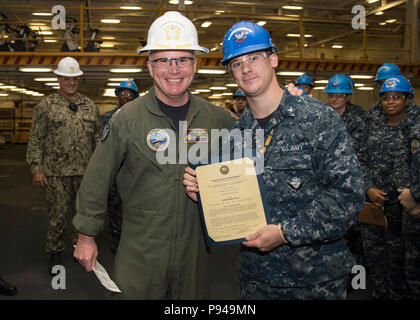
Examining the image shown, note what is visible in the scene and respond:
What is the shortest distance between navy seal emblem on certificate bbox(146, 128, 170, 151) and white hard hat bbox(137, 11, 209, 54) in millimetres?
479

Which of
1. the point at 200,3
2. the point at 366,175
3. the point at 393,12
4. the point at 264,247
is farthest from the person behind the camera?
the point at 393,12

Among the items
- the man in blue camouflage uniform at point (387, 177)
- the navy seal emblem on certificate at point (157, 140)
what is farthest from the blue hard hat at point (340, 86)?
the navy seal emblem on certificate at point (157, 140)

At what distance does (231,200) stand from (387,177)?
9.15 ft

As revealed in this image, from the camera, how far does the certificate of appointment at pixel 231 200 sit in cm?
187

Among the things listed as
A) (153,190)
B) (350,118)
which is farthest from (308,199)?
(350,118)

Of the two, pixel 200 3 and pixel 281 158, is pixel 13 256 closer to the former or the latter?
pixel 281 158

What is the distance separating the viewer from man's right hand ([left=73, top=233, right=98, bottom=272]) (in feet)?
7.20

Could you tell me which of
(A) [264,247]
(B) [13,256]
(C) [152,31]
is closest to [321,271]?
(A) [264,247]

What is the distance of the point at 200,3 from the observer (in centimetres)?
1537

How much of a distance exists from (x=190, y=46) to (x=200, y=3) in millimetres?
14191

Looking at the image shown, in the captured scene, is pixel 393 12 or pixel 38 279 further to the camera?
pixel 393 12

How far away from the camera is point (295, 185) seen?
1.96 metres

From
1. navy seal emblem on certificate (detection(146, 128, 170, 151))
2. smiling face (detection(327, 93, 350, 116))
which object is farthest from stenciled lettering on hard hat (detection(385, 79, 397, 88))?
A: navy seal emblem on certificate (detection(146, 128, 170, 151))

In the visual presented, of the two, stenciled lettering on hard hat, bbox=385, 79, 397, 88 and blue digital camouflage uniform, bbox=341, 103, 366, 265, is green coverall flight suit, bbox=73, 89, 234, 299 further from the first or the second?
blue digital camouflage uniform, bbox=341, 103, 366, 265
